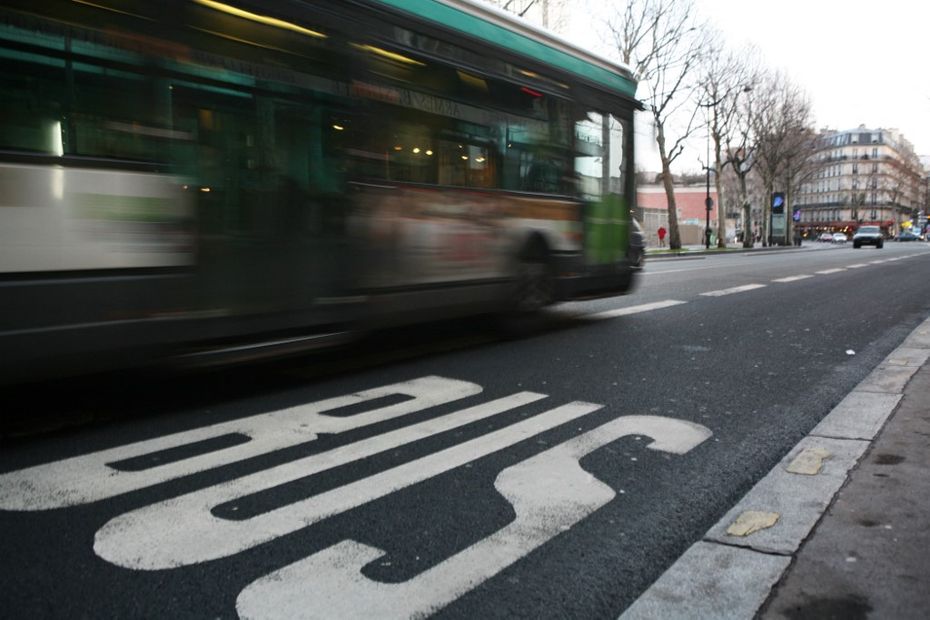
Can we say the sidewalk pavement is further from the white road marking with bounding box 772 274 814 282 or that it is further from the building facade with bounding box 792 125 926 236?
the building facade with bounding box 792 125 926 236

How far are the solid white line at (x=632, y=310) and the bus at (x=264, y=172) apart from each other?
1845 mm

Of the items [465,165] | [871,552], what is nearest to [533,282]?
[465,165]

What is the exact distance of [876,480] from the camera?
3.36 meters

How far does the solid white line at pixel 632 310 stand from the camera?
973cm

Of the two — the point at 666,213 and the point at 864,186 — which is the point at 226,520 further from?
the point at 864,186

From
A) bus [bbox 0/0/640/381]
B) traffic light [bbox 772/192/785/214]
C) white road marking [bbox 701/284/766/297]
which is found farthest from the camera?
traffic light [bbox 772/192/785/214]

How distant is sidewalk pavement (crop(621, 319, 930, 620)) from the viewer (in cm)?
230

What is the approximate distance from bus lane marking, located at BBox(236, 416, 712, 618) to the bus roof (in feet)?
13.5

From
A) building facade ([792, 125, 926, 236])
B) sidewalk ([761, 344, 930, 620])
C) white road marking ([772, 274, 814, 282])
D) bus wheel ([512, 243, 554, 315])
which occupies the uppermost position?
building facade ([792, 125, 926, 236])

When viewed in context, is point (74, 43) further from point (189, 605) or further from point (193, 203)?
point (189, 605)

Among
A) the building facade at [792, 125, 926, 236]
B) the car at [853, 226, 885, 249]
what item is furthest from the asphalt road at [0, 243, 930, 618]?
the building facade at [792, 125, 926, 236]

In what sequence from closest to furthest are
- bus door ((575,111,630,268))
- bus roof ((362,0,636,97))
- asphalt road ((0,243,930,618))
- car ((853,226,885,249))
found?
asphalt road ((0,243,930,618)) < bus roof ((362,0,636,97)) < bus door ((575,111,630,268)) < car ((853,226,885,249))

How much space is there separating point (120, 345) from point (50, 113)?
1.32 metres

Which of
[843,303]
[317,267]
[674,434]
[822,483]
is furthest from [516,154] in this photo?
[843,303]
